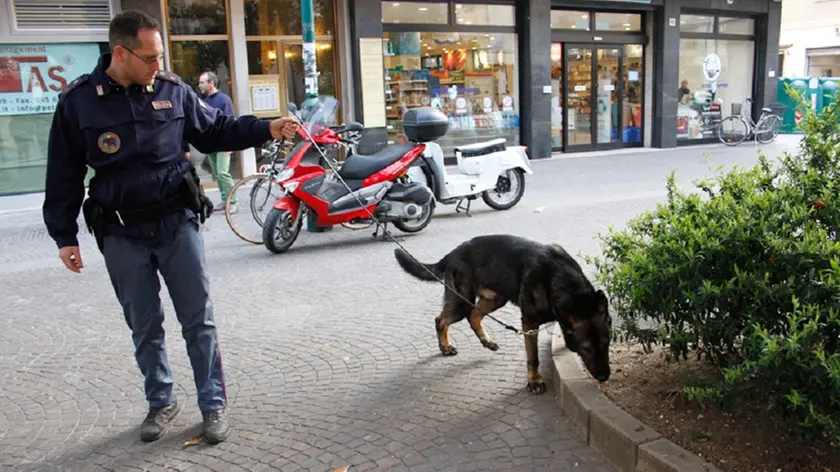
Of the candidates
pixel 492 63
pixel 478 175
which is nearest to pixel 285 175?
pixel 478 175

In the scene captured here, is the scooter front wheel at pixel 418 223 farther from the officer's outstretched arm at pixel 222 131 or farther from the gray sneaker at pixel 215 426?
the gray sneaker at pixel 215 426

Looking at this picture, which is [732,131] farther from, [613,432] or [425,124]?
[613,432]

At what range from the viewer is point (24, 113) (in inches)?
464

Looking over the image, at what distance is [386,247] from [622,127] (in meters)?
12.1

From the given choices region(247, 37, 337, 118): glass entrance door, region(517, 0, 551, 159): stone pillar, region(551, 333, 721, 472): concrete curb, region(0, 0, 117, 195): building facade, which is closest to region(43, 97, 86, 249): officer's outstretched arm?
region(551, 333, 721, 472): concrete curb

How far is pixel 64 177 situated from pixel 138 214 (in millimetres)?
417

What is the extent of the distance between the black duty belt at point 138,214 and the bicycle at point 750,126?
731 inches

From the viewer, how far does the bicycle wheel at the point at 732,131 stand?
19250mm

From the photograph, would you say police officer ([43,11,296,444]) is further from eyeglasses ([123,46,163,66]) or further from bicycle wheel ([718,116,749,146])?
bicycle wheel ([718,116,749,146])

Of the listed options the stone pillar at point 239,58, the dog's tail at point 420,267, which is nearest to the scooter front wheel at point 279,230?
the dog's tail at point 420,267

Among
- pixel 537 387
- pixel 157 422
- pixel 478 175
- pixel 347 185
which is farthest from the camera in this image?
pixel 478 175

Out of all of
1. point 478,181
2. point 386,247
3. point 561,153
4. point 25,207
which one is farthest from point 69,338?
point 561,153

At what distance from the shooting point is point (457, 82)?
1609cm

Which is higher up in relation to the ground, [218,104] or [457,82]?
[457,82]
